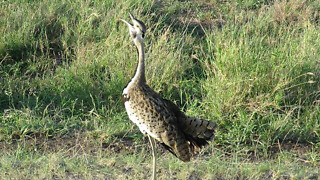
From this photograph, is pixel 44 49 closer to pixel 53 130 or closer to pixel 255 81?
pixel 53 130

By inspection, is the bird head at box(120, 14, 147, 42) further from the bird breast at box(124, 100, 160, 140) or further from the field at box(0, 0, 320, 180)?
the field at box(0, 0, 320, 180)

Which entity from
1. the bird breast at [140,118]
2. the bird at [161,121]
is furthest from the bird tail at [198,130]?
the bird breast at [140,118]

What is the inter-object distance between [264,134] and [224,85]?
28.8 inches

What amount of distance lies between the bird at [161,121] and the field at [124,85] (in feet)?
1.43

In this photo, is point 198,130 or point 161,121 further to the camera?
point 198,130

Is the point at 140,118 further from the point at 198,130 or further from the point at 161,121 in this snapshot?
the point at 198,130

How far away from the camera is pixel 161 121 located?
4844 millimetres

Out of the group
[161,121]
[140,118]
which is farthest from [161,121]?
[140,118]

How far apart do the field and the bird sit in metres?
0.44

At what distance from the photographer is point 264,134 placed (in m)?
6.05

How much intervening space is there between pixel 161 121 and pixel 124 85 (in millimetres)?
2172

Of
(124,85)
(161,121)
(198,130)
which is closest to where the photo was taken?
(161,121)

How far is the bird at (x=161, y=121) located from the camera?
4836mm

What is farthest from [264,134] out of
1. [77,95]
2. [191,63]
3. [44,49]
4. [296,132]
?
[44,49]
